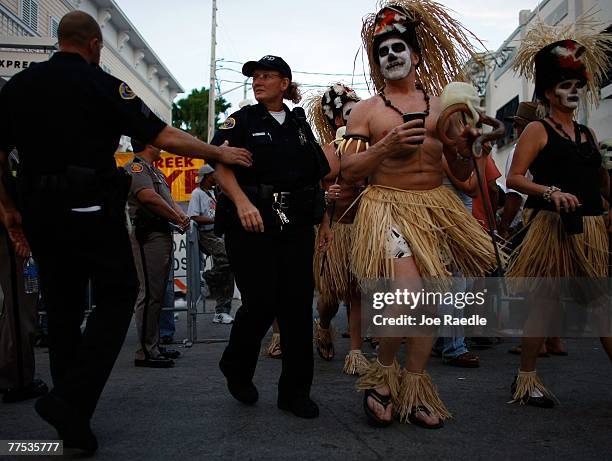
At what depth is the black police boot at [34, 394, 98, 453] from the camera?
2.96 meters

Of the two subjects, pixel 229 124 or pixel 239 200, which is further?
pixel 229 124

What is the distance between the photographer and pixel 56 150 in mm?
3096

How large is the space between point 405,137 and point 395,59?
621mm

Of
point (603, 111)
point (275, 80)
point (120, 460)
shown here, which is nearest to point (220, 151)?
point (275, 80)

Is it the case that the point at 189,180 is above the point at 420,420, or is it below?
above

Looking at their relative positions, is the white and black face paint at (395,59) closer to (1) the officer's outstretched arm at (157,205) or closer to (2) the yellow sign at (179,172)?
(1) the officer's outstretched arm at (157,205)

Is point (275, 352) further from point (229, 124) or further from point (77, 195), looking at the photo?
point (77, 195)

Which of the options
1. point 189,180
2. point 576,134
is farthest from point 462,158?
point 189,180

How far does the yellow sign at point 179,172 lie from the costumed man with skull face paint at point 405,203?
47.4 ft

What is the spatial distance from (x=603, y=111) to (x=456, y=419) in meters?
12.4

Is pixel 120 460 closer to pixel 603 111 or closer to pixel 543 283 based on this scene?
pixel 543 283

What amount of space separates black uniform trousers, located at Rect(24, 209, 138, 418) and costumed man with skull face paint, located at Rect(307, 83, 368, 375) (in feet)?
4.63

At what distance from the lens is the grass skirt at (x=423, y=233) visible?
3.63 m

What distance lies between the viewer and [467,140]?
365 centimetres
